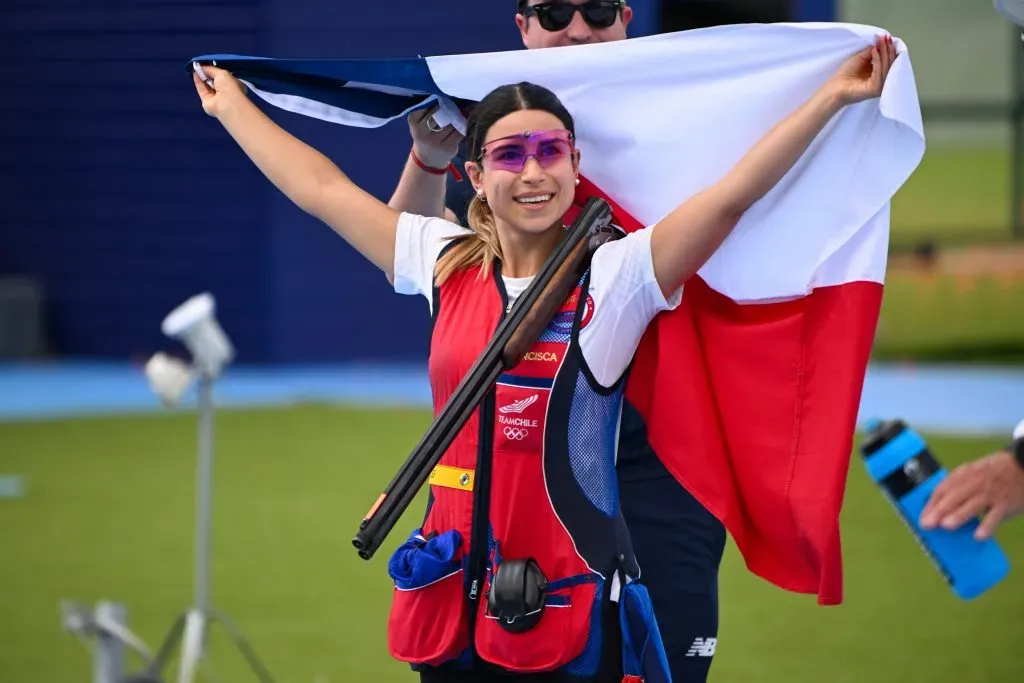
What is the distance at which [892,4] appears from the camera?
15.9 m

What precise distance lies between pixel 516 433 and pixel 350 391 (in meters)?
10.8

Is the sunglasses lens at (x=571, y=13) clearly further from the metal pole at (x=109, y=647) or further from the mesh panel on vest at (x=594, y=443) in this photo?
the metal pole at (x=109, y=647)

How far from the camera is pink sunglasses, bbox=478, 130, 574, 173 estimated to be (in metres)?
3.24

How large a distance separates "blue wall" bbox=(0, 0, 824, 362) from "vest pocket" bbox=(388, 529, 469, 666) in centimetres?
1210

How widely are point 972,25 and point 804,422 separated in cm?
1329

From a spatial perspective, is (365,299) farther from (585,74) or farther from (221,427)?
(585,74)

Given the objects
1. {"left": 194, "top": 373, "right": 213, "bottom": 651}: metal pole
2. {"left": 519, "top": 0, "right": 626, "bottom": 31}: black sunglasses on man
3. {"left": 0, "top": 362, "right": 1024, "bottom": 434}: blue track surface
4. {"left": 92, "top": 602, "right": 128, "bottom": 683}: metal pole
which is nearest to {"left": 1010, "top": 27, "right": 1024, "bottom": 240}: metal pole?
{"left": 0, "top": 362, "right": 1024, "bottom": 434}: blue track surface

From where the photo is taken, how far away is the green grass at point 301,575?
6.69 m

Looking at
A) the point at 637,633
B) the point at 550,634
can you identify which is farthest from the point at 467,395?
the point at 637,633

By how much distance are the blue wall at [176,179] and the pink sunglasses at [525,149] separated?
1195 centimetres

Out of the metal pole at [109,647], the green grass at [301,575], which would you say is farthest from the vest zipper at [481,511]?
the green grass at [301,575]

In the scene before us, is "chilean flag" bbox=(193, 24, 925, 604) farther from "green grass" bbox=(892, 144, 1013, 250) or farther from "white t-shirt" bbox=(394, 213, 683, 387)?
"green grass" bbox=(892, 144, 1013, 250)

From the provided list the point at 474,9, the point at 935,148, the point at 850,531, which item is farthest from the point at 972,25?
the point at 935,148

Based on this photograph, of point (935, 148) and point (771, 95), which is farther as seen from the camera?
point (935, 148)
